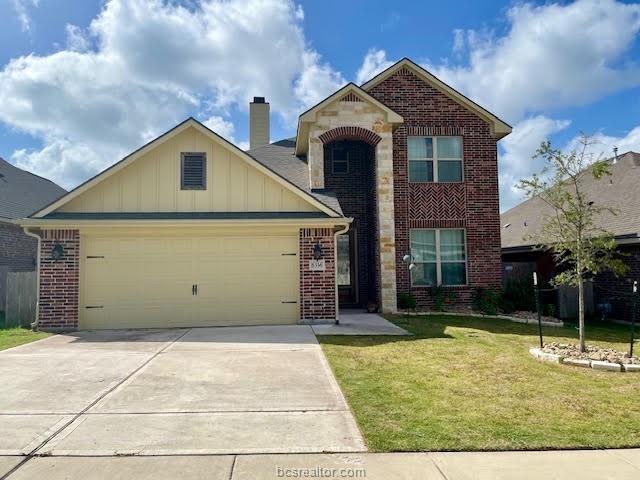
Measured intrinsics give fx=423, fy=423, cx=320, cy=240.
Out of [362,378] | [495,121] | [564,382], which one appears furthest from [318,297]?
[495,121]

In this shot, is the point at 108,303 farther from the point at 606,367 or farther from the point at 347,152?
the point at 606,367

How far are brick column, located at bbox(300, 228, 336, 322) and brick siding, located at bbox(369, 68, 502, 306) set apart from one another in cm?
340

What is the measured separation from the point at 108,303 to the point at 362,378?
7.57 m

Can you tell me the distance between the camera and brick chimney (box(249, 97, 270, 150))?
18.4 metres

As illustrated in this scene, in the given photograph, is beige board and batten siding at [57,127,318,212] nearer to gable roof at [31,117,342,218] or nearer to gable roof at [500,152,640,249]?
gable roof at [31,117,342,218]

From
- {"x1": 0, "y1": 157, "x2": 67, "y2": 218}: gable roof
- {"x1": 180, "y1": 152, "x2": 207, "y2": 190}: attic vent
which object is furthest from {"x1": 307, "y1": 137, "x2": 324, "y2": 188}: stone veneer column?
{"x1": 0, "y1": 157, "x2": 67, "y2": 218}: gable roof

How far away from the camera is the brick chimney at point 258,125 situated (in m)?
18.4

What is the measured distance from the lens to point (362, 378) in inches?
239

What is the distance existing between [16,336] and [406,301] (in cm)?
1033

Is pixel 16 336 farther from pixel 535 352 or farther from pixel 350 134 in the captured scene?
pixel 535 352

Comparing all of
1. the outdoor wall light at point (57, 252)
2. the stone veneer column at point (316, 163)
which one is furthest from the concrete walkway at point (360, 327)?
the outdoor wall light at point (57, 252)

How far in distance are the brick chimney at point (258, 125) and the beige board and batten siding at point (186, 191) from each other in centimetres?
727

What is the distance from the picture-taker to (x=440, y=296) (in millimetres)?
13602

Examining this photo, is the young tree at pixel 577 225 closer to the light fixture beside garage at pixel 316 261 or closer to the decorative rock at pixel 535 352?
the decorative rock at pixel 535 352
